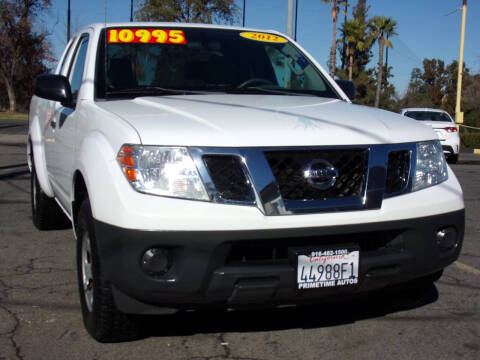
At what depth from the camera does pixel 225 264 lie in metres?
2.72

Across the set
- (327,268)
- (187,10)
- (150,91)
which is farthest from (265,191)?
(187,10)

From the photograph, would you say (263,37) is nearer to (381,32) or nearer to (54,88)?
(54,88)

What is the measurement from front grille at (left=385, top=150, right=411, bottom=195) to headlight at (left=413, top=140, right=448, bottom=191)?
7 centimetres

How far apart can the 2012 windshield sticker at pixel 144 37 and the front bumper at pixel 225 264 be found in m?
1.83

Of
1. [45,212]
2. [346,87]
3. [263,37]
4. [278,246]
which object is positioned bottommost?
[45,212]

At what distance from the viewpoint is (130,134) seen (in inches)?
112

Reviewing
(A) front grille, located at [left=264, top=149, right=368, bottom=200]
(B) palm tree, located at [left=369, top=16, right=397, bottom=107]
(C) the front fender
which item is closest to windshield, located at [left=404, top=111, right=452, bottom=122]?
(A) front grille, located at [left=264, top=149, right=368, bottom=200]

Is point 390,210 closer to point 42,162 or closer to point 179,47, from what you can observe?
point 179,47

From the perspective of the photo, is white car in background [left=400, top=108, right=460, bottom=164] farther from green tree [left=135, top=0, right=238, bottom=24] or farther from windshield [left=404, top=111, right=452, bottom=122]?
green tree [left=135, top=0, right=238, bottom=24]

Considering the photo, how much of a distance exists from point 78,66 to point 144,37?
66 centimetres

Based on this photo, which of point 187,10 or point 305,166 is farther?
point 187,10

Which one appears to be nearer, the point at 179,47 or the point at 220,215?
the point at 220,215

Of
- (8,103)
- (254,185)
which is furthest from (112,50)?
(8,103)

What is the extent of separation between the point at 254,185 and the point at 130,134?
2.03 ft
